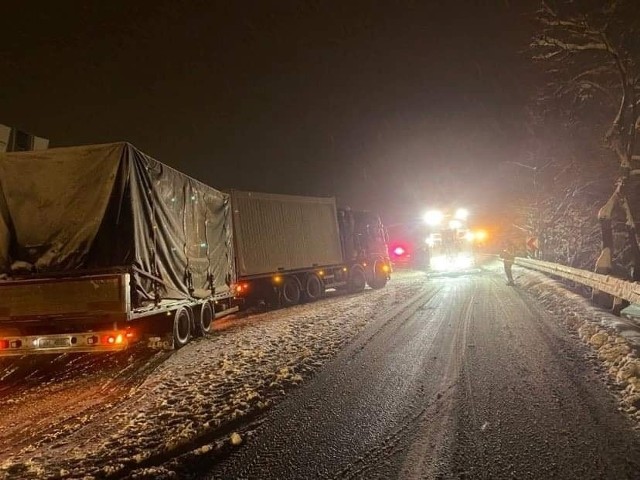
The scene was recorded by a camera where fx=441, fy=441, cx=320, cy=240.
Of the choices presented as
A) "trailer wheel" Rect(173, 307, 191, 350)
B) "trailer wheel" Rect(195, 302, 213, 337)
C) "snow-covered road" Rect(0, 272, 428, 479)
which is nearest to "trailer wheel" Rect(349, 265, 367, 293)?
"trailer wheel" Rect(195, 302, 213, 337)

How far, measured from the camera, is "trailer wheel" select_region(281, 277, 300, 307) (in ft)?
51.2

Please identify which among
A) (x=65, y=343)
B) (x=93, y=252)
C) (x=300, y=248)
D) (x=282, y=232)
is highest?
(x=282, y=232)

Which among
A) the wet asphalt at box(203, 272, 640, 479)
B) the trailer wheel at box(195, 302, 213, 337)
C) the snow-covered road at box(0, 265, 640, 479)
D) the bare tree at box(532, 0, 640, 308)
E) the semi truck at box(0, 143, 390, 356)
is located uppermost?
the bare tree at box(532, 0, 640, 308)

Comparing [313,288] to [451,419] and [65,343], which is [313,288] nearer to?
[65,343]

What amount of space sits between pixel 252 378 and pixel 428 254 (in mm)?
26075

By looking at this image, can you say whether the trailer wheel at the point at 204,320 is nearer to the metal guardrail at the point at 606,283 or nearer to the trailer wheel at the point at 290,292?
the trailer wheel at the point at 290,292

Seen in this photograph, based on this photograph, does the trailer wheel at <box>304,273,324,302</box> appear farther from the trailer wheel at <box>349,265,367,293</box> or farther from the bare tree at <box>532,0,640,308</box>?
the bare tree at <box>532,0,640,308</box>

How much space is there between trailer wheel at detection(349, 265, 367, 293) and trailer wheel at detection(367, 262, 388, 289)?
0.45 meters

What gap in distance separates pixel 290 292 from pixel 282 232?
7.25ft

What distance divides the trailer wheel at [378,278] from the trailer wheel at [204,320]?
427 inches

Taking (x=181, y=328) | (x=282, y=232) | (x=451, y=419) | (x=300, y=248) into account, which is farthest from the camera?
(x=300, y=248)

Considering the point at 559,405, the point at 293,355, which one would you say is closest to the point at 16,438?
the point at 293,355

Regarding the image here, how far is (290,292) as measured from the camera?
16031 millimetres

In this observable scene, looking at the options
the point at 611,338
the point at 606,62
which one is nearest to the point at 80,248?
the point at 611,338
